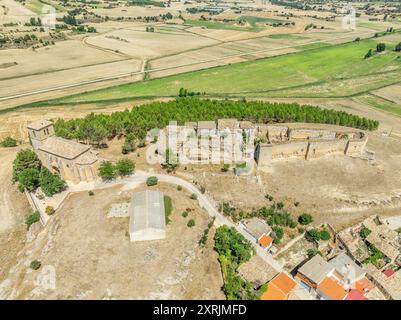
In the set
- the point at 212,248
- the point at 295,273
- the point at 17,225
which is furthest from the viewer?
the point at 17,225

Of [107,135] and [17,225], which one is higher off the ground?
[107,135]

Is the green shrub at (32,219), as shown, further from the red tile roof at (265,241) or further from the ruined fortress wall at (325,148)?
the ruined fortress wall at (325,148)

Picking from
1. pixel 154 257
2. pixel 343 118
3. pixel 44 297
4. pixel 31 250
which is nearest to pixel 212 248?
pixel 154 257

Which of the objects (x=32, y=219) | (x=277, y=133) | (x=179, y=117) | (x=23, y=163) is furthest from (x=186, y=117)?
(x=32, y=219)

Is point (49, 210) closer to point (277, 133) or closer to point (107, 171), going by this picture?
point (107, 171)

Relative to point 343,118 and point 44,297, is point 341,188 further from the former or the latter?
point 44,297
